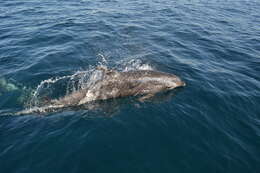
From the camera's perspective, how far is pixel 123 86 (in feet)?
48.9

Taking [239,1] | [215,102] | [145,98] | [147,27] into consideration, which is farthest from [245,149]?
[239,1]

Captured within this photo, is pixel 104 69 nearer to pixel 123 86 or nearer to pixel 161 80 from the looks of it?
pixel 123 86

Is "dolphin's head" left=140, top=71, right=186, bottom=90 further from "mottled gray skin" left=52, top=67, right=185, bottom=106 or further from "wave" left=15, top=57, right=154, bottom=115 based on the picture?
"wave" left=15, top=57, right=154, bottom=115

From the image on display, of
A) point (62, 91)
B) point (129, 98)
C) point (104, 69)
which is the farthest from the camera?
point (62, 91)

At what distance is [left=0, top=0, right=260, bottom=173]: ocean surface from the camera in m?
10.9

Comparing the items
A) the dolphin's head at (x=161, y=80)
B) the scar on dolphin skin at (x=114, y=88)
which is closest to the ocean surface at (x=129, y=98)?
the scar on dolphin skin at (x=114, y=88)

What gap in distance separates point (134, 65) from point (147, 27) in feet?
29.2

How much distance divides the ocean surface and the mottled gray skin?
521 mm

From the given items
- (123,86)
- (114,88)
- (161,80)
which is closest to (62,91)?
(114,88)

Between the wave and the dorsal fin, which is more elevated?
the dorsal fin

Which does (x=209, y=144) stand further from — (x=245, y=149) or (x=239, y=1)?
(x=239, y=1)

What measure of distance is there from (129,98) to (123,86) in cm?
73

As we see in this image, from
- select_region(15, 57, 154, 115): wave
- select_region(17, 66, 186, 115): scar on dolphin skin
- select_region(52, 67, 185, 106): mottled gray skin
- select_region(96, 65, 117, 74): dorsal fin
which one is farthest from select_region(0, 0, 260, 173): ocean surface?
select_region(96, 65, 117, 74): dorsal fin

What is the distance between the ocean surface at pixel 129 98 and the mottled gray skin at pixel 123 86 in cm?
52
